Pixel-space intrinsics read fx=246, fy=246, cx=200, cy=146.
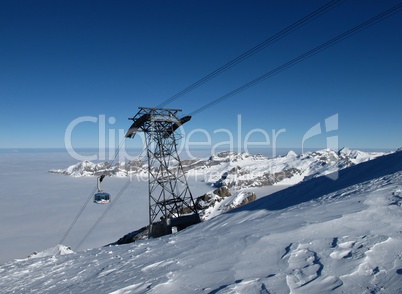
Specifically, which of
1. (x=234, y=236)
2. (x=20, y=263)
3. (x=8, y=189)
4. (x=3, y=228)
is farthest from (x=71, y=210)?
(x=234, y=236)

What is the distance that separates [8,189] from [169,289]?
182m

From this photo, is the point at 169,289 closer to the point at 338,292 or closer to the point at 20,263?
the point at 338,292

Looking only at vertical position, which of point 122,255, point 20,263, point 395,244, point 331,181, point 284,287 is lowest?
point 20,263

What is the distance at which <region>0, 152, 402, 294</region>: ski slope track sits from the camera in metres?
3.16

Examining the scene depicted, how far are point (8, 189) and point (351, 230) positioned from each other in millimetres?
183234

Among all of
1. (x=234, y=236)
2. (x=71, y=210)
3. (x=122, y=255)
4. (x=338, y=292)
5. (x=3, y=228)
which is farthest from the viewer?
(x=71, y=210)

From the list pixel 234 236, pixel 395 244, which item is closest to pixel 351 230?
pixel 395 244

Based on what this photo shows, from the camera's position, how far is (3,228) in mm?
76125

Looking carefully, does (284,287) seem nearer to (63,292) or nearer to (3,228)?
(63,292)

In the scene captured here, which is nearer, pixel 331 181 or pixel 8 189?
pixel 331 181

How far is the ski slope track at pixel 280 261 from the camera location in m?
3.16

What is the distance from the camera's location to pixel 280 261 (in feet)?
12.8

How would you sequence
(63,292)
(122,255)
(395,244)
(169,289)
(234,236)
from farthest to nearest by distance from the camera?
(122,255) → (234,236) → (63,292) → (169,289) → (395,244)

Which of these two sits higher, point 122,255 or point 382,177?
point 382,177
